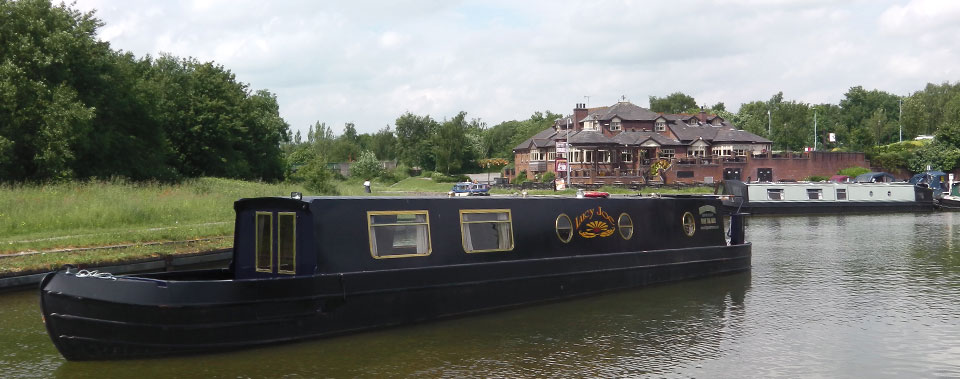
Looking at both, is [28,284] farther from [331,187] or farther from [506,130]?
[506,130]

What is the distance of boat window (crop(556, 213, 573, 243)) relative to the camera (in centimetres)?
1786

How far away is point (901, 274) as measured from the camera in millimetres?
22438

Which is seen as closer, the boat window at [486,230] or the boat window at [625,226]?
the boat window at [486,230]

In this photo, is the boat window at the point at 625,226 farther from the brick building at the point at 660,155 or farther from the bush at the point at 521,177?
the bush at the point at 521,177

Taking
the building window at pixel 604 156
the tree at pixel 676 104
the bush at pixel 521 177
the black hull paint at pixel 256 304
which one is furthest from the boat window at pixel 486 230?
the tree at pixel 676 104

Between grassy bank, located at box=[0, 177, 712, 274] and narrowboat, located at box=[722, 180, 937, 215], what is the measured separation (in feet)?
104

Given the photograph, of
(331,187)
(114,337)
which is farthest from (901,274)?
(331,187)

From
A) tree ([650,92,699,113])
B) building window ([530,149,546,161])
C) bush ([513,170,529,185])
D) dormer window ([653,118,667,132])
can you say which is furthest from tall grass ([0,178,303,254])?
tree ([650,92,699,113])

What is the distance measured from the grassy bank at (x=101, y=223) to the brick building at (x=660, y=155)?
49.0 meters

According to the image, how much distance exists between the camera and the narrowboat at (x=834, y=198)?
50062 millimetres

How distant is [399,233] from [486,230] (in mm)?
2088

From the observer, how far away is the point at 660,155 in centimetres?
8569

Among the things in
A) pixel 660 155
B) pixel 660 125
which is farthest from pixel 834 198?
pixel 660 125

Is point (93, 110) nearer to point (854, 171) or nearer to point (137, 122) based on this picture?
point (137, 122)
